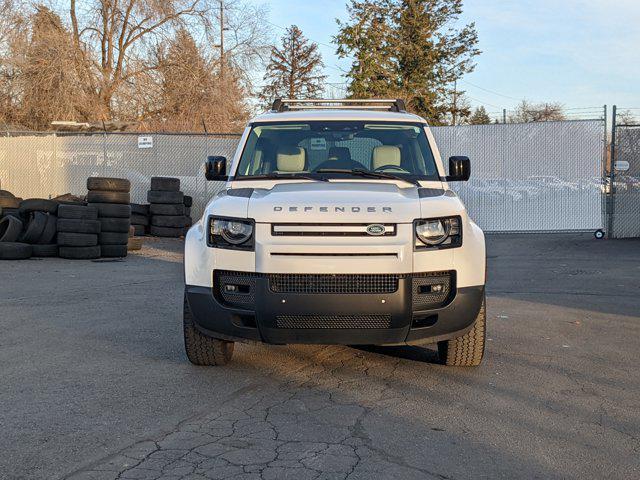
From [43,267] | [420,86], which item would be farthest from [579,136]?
[420,86]

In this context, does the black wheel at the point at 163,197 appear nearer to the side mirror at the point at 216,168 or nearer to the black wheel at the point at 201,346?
the side mirror at the point at 216,168

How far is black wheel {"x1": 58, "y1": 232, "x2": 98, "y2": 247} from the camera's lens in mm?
15164

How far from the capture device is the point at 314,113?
761 centimetres

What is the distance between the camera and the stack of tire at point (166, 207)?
20547 mm

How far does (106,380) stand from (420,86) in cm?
4316

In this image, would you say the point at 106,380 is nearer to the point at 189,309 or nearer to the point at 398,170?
the point at 189,309

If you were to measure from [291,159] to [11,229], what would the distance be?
31.3ft

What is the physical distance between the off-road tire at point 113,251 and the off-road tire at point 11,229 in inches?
62.8

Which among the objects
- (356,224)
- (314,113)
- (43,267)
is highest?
(314,113)

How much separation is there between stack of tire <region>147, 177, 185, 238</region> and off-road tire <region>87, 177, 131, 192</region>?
4.66 metres

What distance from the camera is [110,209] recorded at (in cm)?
1563

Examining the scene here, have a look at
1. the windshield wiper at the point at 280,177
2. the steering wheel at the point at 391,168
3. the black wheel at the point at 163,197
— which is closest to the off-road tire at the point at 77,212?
the black wheel at the point at 163,197

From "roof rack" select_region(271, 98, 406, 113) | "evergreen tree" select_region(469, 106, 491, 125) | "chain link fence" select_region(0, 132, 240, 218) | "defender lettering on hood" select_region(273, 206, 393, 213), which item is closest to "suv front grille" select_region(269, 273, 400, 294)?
"defender lettering on hood" select_region(273, 206, 393, 213)

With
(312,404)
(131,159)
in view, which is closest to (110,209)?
(131,159)
